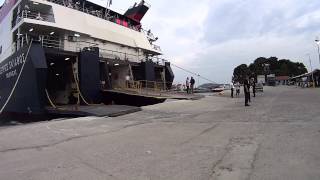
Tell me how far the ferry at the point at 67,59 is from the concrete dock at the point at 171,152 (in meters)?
7.24

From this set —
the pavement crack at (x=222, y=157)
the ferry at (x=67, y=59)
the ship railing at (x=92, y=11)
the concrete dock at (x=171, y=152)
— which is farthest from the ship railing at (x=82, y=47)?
the pavement crack at (x=222, y=157)

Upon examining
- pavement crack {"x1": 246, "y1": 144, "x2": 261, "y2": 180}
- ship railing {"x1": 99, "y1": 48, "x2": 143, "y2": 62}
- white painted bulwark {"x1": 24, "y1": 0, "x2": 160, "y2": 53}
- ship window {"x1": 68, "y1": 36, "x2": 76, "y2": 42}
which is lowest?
pavement crack {"x1": 246, "y1": 144, "x2": 261, "y2": 180}

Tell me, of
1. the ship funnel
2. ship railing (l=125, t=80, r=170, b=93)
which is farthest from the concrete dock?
the ship funnel

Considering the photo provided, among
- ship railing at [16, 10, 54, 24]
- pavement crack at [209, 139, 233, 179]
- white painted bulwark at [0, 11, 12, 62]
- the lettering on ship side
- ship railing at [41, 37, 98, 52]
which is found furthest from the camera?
white painted bulwark at [0, 11, 12, 62]

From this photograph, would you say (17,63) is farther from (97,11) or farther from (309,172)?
(309,172)

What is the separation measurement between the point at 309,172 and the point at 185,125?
15.5 feet

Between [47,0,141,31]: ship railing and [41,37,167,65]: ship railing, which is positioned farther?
[47,0,141,31]: ship railing

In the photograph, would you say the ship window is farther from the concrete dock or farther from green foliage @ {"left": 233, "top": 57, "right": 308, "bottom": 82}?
green foliage @ {"left": 233, "top": 57, "right": 308, "bottom": 82}

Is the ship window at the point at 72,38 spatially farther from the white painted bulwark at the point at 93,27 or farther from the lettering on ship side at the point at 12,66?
the lettering on ship side at the point at 12,66

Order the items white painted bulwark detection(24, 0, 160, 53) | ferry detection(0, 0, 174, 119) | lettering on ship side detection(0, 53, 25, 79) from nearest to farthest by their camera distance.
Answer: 1. ferry detection(0, 0, 174, 119)
2. lettering on ship side detection(0, 53, 25, 79)
3. white painted bulwark detection(24, 0, 160, 53)

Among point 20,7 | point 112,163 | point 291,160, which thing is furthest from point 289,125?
point 20,7

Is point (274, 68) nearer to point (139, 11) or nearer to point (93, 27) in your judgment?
point (139, 11)

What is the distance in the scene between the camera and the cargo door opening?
54.4 feet

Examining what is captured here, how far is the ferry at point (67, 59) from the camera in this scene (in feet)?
48.7
